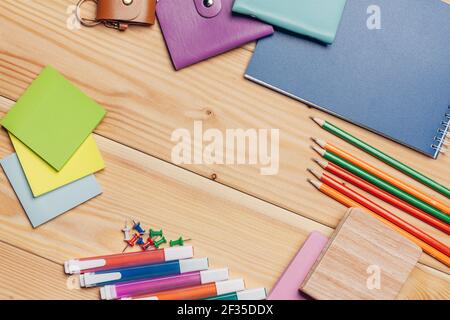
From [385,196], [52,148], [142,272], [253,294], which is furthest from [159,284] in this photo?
[385,196]

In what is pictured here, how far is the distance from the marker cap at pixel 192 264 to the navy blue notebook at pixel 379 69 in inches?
10.4

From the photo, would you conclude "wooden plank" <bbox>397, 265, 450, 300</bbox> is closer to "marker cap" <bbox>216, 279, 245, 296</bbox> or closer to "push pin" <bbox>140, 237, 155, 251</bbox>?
"marker cap" <bbox>216, 279, 245, 296</bbox>

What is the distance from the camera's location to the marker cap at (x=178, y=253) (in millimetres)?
803

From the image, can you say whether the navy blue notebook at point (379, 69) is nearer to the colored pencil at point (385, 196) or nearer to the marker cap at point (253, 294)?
the colored pencil at point (385, 196)

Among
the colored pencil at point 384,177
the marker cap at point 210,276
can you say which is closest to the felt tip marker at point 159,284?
the marker cap at point 210,276

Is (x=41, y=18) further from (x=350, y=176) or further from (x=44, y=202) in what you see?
(x=350, y=176)

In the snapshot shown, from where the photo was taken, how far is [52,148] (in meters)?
0.80

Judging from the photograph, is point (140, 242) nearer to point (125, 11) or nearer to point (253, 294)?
point (253, 294)

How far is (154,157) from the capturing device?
824mm

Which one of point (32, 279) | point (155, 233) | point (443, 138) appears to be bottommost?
point (32, 279)

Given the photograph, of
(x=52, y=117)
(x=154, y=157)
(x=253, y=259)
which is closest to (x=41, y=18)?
(x=52, y=117)

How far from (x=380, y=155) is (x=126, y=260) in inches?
15.1

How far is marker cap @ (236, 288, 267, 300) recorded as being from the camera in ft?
2.63

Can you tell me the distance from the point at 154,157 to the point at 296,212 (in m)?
0.21
